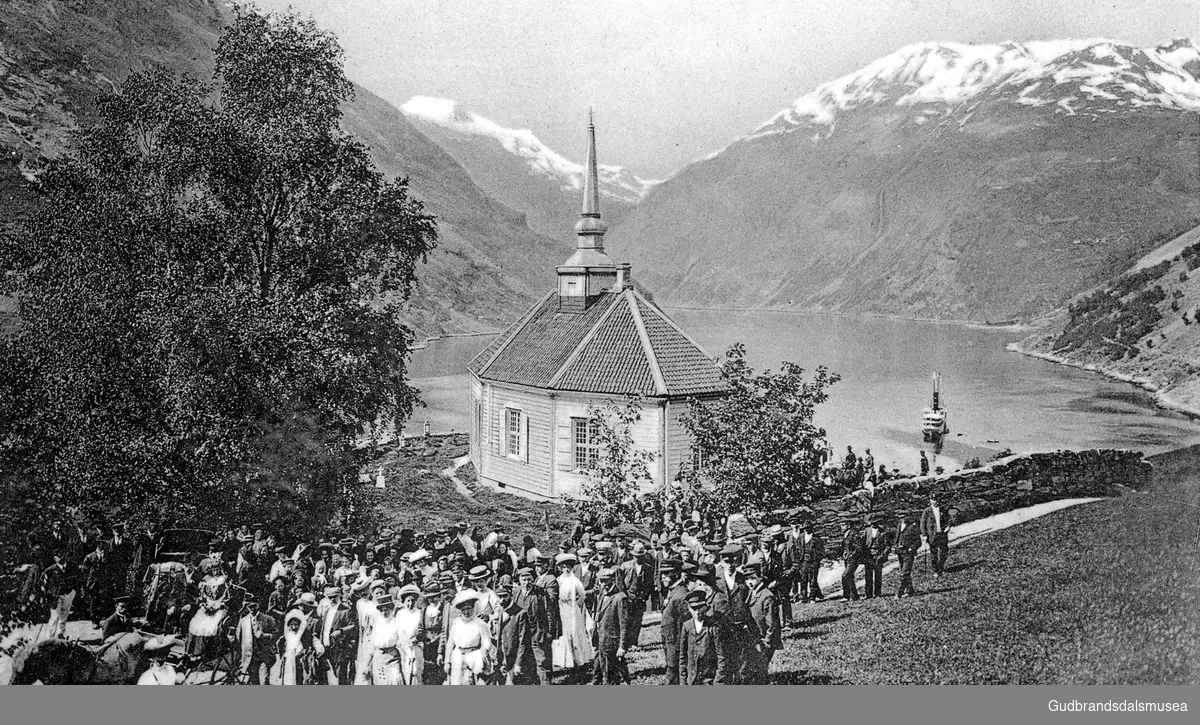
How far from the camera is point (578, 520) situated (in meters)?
9.01

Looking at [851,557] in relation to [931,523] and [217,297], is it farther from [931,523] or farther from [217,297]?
[217,297]

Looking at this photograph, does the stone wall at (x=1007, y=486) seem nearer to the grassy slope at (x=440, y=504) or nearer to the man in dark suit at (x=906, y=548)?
the man in dark suit at (x=906, y=548)

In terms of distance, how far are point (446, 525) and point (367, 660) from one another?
1659 millimetres

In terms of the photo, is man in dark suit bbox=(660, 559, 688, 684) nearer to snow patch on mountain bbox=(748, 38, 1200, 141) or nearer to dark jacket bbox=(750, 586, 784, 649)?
dark jacket bbox=(750, 586, 784, 649)

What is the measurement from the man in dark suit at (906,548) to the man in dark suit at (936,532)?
0.39 feet

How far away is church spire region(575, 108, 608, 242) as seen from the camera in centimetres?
1007

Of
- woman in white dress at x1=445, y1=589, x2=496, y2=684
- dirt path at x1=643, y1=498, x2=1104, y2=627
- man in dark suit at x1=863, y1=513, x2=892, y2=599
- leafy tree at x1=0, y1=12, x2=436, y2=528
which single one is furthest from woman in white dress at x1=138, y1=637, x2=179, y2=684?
man in dark suit at x1=863, y1=513, x2=892, y2=599

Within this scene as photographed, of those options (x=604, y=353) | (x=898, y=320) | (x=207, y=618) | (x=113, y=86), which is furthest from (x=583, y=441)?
(x=113, y=86)

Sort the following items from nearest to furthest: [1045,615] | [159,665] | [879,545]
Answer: [159,665], [1045,615], [879,545]

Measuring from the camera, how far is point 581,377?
10.9 m

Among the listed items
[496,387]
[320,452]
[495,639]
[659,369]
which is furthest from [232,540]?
[659,369]

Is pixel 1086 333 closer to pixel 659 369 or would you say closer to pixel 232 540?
pixel 659 369

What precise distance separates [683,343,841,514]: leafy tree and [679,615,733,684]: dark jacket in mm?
1448

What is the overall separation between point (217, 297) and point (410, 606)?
12.6ft
